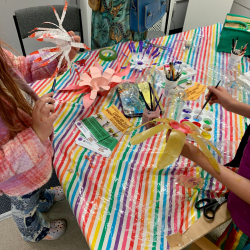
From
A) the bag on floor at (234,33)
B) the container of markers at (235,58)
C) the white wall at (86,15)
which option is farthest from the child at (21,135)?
the white wall at (86,15)

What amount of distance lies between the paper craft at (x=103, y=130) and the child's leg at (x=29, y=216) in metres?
0.30

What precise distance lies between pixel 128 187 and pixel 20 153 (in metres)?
0.36

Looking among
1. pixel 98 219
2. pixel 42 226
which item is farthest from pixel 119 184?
pixel 42 226

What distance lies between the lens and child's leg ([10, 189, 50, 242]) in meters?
0.78

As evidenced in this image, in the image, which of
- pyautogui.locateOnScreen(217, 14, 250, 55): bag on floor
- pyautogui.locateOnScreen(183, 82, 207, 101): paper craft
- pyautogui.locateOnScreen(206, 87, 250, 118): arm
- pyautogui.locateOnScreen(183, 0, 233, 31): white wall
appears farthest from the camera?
pyautogui.locateOnScreen(183, 0, 233, 31): white wall

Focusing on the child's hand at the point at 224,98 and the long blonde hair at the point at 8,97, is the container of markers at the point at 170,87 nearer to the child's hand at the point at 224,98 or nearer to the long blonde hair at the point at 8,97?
the child's hand at the point at 224,98

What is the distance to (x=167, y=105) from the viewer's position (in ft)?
3.13

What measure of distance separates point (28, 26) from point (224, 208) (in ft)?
5.06

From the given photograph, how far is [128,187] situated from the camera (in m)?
0.70

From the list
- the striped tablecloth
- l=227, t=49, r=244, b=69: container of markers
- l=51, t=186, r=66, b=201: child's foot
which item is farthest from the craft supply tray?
l=51, t=186, r=66, b=201: child's foot

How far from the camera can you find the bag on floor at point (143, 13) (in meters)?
1.17

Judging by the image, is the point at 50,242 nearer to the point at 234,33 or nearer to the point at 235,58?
the point at 235,58

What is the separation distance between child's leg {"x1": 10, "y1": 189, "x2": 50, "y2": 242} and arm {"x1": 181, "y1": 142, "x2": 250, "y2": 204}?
617mm

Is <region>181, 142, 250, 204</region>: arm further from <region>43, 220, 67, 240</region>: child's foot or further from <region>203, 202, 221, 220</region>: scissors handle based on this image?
<region>43, 220, 67, 240</region>: child's foot
